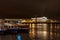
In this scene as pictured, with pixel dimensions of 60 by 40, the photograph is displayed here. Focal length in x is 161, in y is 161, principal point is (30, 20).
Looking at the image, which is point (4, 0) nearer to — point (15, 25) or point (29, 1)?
point (29, 1)

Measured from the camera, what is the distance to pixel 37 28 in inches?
878

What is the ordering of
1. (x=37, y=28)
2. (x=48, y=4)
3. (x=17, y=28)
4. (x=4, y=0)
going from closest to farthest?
1. (x=4, y=0)
2. (x=48, y=4)
3. (x=37, y=28)
4. (x=17, y=28)

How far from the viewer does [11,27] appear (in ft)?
76.5

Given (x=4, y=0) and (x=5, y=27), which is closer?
(x=4, y=0)

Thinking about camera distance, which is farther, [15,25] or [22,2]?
[15,25]

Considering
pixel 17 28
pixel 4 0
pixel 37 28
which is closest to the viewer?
pixel 4 0

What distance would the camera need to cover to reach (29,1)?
3.02 meters

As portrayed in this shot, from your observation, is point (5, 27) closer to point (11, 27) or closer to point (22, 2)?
point (11, 27)

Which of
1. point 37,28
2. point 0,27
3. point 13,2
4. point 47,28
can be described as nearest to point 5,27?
point 0,27

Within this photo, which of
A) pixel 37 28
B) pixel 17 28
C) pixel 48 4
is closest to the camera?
pixel 48 4

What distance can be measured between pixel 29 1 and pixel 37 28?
63.5 ft

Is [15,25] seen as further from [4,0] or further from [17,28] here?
[4,0]

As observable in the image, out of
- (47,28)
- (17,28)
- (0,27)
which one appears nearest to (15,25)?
(17,28)

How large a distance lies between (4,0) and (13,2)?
0.74 ft
